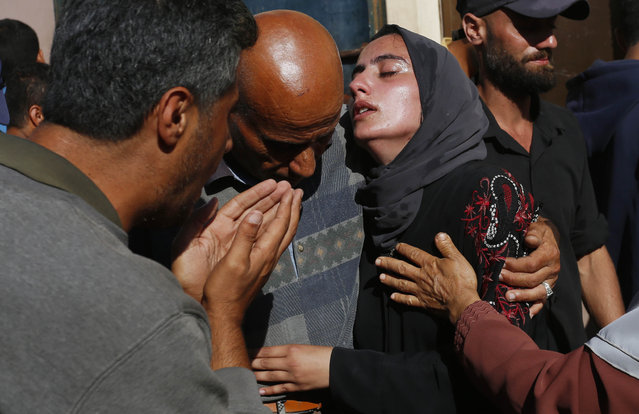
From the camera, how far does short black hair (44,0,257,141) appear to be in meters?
1.44

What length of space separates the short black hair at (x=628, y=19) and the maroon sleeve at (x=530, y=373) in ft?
8.78

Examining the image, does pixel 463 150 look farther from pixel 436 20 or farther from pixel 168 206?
pixel 436 20

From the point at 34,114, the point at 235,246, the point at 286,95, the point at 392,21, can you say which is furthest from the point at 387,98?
the point at 392,21

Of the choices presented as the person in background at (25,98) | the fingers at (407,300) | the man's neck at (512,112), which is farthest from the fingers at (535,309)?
the person in background at (25,98)

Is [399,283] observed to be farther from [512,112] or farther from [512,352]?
[512,112]

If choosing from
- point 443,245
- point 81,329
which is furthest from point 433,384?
point 81,329

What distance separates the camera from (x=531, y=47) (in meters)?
3.41

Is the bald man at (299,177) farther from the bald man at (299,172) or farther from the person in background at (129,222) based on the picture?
the person in background at (129,222)

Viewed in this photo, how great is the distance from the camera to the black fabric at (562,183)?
284 cm

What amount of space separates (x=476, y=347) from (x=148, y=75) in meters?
1.16

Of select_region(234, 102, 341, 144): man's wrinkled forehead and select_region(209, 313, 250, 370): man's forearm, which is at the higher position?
select_region(234, 102, 341, 144): man's wrinkled forehead

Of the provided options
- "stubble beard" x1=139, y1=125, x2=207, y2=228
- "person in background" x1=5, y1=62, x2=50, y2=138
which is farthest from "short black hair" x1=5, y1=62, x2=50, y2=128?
"stubble beard" x1=139, y1=125, x2=207, y2=228

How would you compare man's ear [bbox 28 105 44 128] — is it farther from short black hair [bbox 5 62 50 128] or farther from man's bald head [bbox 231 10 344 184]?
man's bald head [bbox 231 10 344 184]

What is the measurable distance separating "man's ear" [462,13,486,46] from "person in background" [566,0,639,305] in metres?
0.79
